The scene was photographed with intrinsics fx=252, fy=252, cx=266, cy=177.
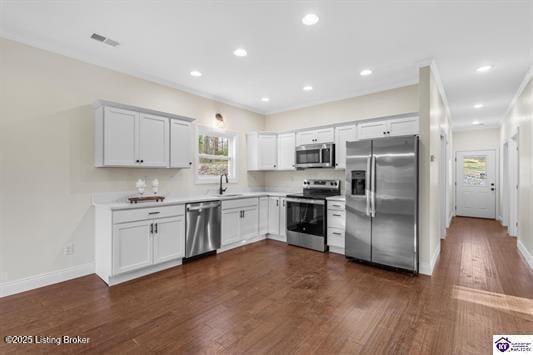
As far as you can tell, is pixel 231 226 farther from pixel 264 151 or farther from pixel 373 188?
pixel 373 188

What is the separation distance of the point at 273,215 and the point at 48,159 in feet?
12.0

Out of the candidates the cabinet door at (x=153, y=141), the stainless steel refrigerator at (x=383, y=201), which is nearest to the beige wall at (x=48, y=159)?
the cabinet door at (x=153, y=141)

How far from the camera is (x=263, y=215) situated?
5223 mm

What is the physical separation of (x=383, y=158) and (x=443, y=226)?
3228 mm

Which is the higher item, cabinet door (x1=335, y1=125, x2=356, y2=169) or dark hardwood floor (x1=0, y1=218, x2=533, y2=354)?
cabinet door (x1=335, y1=125, x2=356, y2=169)

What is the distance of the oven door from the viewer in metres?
4.45

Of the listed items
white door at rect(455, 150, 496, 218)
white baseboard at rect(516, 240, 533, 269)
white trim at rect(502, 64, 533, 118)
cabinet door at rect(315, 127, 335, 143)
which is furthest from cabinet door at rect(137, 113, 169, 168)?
white door at rect(455, 150, 496, 218)

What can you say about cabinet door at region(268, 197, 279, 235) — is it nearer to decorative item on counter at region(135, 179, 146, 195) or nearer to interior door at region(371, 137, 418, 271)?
interior door at region(371, 137, 418, 271)

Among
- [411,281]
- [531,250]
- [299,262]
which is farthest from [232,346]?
[531,250]

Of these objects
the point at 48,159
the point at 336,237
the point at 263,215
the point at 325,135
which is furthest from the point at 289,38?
the point at 263,215

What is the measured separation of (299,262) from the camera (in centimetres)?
393

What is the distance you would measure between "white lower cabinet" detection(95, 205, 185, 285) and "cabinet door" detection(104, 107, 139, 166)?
27.2 inches

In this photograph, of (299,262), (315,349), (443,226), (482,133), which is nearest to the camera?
(315,349)

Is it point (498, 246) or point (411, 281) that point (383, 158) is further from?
point (498, 246)
